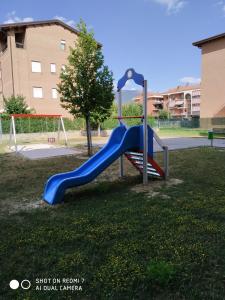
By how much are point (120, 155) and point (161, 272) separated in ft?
11.0

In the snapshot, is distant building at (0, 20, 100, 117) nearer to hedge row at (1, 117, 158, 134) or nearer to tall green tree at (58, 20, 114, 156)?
hedge row at (1, 117, 158, 134)

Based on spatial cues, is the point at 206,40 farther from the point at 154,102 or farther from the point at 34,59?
the point at 154,102

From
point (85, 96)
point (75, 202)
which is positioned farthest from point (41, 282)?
point (85, 96)

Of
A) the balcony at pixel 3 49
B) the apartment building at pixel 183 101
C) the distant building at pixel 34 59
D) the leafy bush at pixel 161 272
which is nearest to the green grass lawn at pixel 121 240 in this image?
the leafy bush at pixel 161 272

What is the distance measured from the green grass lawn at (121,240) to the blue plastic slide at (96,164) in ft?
1.01

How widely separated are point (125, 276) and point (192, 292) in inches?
25.5

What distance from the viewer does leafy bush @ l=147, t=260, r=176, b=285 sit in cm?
254

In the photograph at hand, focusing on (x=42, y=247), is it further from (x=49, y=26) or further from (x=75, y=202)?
(x=49, y=26)

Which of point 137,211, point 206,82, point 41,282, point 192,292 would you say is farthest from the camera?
point 206,82

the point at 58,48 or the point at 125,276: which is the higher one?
the point at 58,48

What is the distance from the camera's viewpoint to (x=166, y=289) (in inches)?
96.0

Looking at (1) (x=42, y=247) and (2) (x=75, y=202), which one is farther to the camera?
(2) (x=75, y=202)

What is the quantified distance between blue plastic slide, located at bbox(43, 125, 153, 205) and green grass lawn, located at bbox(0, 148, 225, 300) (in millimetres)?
307

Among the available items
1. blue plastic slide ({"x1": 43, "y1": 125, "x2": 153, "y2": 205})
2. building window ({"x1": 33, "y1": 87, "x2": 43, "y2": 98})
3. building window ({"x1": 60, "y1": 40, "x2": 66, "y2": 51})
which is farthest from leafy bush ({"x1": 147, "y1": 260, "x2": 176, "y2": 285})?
building window ({"x1": 60, "y1": 40, "x2": 66, "y2": 51})
